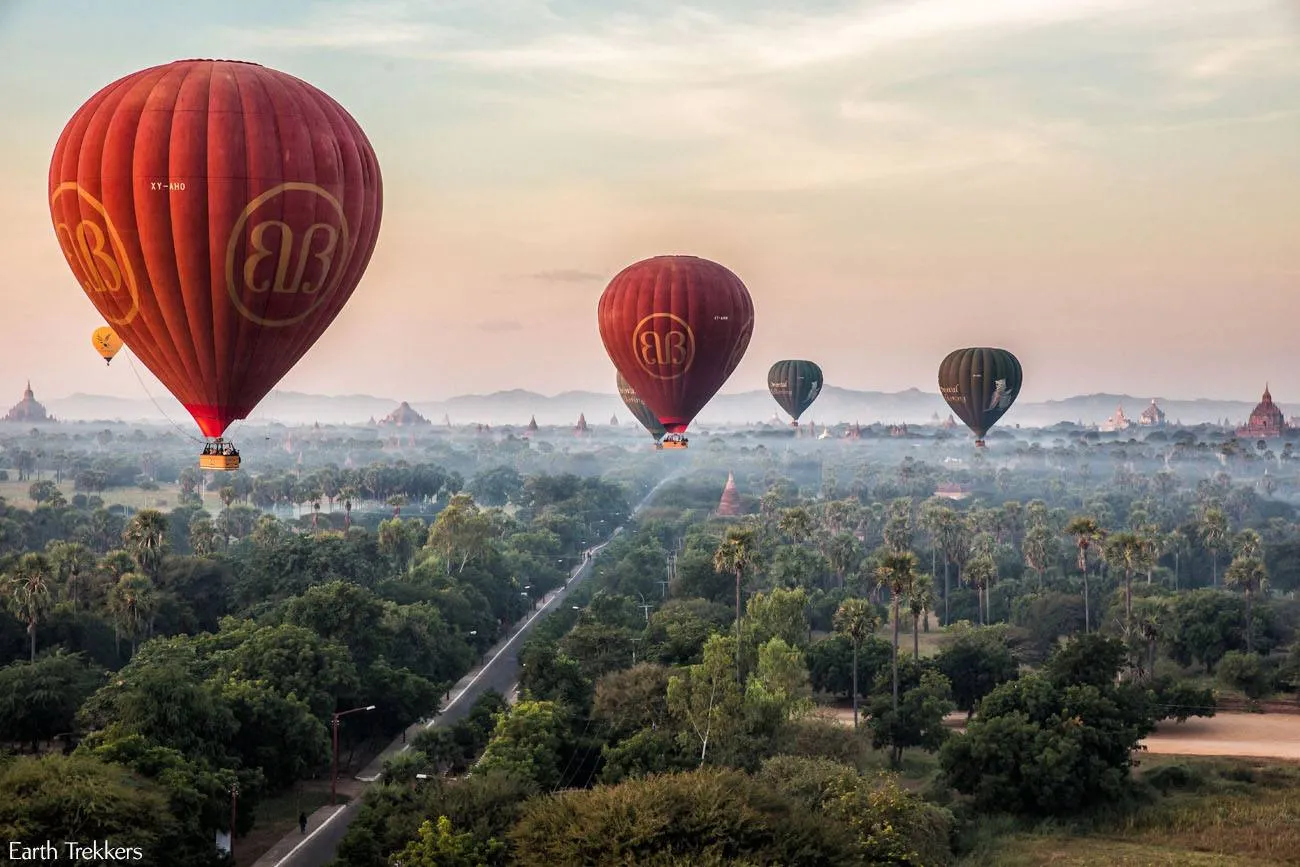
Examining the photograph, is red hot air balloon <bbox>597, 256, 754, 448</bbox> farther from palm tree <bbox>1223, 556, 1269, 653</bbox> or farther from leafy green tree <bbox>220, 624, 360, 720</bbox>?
palm tree <bbox>1223, 556, 1269, 653</bbox>

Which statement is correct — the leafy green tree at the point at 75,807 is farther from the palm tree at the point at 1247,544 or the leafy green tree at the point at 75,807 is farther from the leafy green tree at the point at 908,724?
the palm tree at the point at 1247,544

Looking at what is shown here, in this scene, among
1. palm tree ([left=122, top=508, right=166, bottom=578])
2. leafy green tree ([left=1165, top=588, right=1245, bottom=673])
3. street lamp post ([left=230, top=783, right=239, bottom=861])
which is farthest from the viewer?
leafy green tree ([left=1165, top=588, right=1245, bottom=673])

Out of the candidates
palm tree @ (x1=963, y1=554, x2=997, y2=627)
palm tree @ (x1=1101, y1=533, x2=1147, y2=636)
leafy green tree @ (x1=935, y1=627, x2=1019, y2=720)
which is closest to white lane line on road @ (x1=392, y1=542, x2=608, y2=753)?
leafy green tree @ (x1=935, y1=627, x2=1019, y2=720)

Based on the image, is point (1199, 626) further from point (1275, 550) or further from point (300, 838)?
point (300, 838)

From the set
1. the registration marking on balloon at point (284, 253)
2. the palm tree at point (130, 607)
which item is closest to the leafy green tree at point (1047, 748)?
the registration marking on balloon at point (284, 253)

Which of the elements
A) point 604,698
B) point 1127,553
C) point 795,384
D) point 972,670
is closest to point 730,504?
point 795,384

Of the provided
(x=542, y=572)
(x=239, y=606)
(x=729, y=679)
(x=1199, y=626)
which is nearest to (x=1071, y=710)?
(x=729, y=679)

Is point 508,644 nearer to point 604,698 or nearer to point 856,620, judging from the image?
point 856,620
